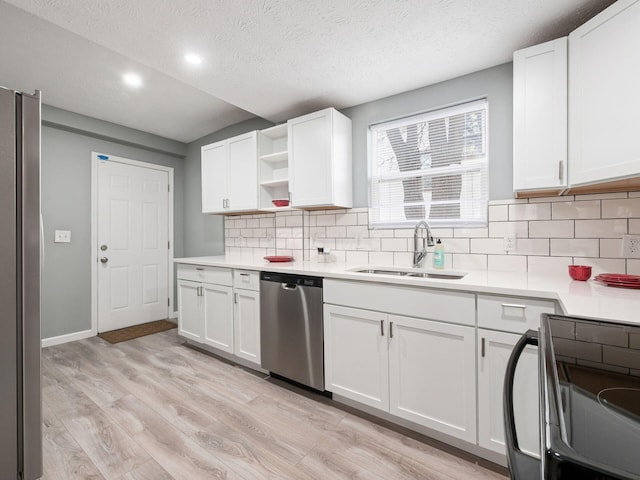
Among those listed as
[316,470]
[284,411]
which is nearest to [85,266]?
[284,411]

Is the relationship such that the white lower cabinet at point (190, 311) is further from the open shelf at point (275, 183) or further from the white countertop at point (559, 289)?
the white countertop at point (559, 289)

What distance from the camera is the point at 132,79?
2625 mm

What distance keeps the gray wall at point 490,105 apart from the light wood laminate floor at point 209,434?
1.72 metres

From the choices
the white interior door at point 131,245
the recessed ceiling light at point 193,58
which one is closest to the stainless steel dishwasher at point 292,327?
the recessed ceiling light at point 193,58

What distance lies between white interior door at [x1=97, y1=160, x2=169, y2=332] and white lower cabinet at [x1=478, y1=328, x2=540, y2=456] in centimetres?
408

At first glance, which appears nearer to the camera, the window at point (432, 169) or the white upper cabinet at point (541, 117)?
the white upper cabinet at point (541, 117)

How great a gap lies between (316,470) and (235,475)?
404mm

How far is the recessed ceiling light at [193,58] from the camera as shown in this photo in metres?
1.99

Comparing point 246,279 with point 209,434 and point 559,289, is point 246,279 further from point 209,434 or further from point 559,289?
point 559,289

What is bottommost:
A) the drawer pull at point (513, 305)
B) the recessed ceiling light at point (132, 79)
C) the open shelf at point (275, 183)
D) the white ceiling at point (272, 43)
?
the drawer pull at point (513, 305)

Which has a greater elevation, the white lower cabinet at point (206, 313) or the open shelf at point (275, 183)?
the open shelf at point (275, 183)

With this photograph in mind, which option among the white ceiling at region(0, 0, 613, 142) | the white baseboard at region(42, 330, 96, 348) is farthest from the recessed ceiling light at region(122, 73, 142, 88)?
the white baseboard at region(42, 330, 96, 348)

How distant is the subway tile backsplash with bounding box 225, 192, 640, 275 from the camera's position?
5.61ft

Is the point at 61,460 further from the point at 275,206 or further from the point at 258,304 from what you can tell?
the point at 275,206
